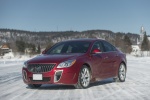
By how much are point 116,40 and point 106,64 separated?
120 metres

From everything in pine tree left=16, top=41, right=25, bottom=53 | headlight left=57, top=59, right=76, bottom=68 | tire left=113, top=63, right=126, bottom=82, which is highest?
headlight left=57, top=59, right=76, bottom=68

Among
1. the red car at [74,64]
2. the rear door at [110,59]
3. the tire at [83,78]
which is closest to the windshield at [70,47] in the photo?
the red car at [74,64]

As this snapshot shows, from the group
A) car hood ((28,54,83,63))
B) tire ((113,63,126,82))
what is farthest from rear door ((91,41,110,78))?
tire ((113,63,126,82))

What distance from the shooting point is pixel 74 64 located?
9.91 meters

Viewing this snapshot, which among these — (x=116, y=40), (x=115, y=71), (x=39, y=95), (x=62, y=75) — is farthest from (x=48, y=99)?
(x=116, y=40)

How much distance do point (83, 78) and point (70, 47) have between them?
4.61 feet

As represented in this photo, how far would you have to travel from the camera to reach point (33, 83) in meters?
10.2

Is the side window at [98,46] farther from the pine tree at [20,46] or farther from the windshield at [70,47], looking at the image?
the pine tree at [20,46]

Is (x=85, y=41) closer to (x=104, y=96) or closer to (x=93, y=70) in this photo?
(x=93, y=70)

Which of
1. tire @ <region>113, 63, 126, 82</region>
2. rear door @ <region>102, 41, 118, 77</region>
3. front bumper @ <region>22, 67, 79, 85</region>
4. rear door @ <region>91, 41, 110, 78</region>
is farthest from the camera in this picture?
tire @ <region>113, 63, 126, 82</region>

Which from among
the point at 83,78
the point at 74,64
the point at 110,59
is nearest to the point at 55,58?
the point at 74,64

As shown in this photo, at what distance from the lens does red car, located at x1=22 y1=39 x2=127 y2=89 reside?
9.80 meters

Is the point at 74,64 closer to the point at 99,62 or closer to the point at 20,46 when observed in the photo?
the point at 99,62

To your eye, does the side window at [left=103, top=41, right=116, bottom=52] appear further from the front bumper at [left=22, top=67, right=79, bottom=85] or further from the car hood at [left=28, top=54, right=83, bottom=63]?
the front bumper at [left=22, top=67, right=79, bottom=85]
